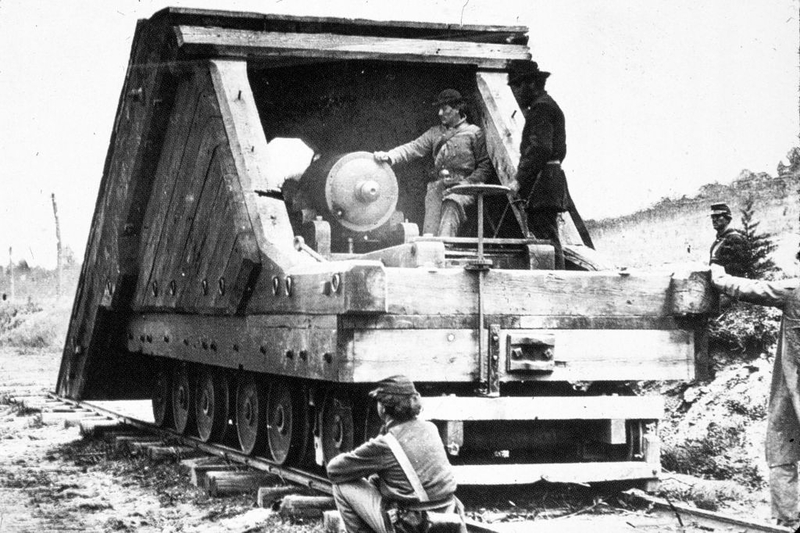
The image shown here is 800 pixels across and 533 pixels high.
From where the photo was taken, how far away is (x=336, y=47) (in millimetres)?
10000

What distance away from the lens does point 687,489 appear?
→ 8.24 metres

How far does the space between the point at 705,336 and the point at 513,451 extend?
5.02ft

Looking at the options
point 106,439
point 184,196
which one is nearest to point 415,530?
point 184,196

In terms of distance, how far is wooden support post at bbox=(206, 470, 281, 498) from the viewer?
8.60 m

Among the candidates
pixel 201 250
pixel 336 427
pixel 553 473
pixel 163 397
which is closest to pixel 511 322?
pixel 553 473

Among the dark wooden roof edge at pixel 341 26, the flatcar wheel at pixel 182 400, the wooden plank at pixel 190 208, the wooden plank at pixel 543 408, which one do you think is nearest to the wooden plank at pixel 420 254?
the wooden plank at pixel 543 408

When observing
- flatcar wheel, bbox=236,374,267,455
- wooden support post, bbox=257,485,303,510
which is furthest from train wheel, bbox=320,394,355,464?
flatcar wheel, bbox=236,374,267,455

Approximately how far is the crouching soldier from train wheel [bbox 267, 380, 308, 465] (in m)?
3.00

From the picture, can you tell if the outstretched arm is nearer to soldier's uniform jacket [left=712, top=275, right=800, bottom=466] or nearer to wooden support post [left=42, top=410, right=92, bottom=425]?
soldier's uniform jacket [left=712, top=275, right=800, bottom=466]

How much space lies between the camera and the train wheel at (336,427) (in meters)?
7.77

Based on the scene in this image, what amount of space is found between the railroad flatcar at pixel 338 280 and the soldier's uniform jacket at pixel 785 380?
884mm

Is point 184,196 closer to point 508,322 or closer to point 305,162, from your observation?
point 305,162

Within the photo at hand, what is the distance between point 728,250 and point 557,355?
298cm

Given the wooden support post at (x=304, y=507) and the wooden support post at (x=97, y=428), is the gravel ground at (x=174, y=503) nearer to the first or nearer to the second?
the wooden support post at (x=304, y=507)
